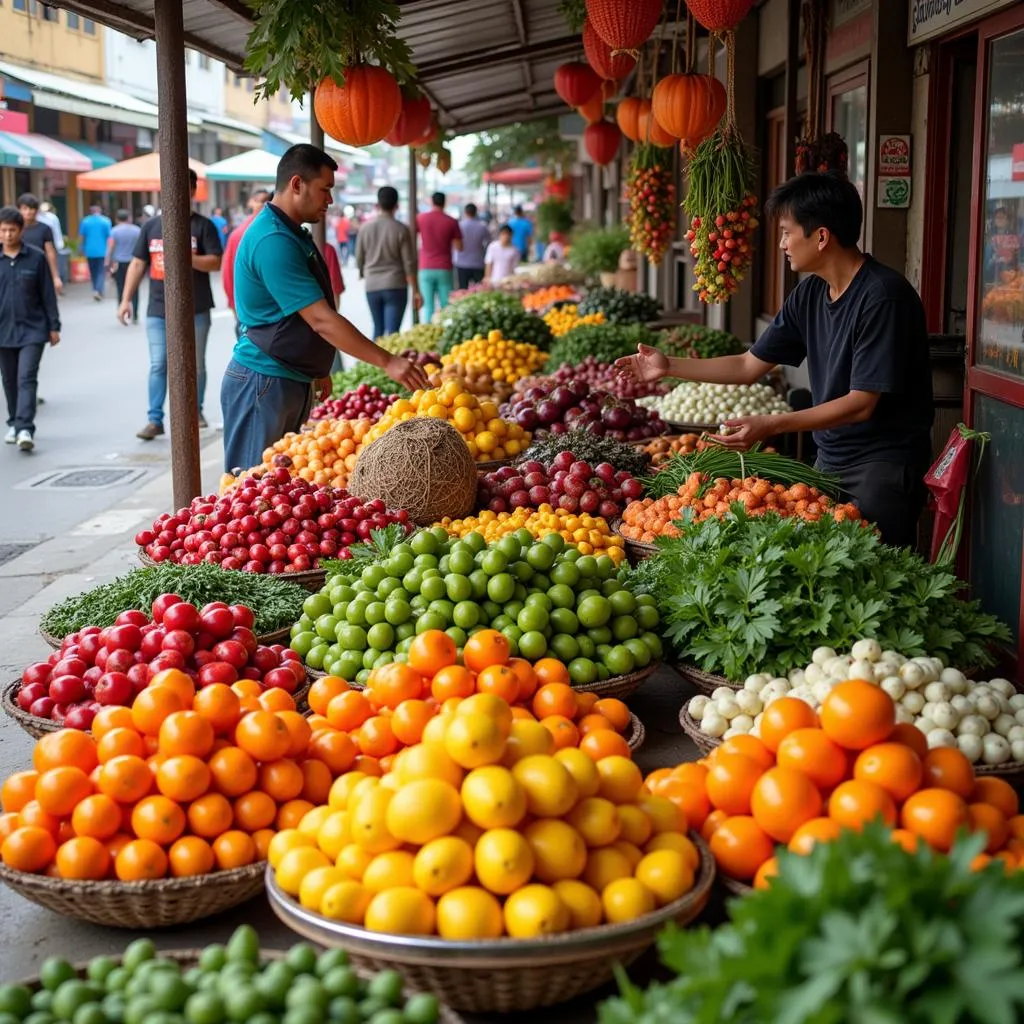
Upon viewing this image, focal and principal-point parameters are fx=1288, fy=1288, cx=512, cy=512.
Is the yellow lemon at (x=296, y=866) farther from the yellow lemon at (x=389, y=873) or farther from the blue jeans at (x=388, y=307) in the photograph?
the blue jeans at (x=388, y=307)

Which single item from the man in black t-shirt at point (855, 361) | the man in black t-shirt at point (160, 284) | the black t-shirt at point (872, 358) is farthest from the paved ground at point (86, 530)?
the black t-shirt at point (872, 358)

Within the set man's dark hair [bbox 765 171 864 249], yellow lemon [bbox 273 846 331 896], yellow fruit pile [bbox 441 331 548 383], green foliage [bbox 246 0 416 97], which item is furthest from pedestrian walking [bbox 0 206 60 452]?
yellow lemon [bbox 273 846 331 896]

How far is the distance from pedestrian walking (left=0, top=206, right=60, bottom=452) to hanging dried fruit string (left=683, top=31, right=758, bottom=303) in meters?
6.91

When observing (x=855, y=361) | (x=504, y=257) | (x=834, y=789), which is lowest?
(x=834, y=789)

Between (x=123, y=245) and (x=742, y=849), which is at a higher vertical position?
(x=123, y=245)

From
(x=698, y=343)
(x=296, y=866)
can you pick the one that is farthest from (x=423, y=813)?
(x=698, y=343)

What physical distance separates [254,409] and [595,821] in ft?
14.8

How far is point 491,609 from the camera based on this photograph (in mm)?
3654

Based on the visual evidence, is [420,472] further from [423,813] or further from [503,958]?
[503,958]

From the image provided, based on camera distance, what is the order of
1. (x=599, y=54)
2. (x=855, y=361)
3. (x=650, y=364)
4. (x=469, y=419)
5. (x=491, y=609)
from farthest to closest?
(x=599, y=54)
(x=469, y=419)
(x=650, y=364)
(x=855, y=361)
(x=491, y=609)

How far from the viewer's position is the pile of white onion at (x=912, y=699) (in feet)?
9.87

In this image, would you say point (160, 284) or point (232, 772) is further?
point (160, 284)

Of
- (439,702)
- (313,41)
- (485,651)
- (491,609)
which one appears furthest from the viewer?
(313,41)

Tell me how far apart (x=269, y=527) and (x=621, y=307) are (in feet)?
27.5
